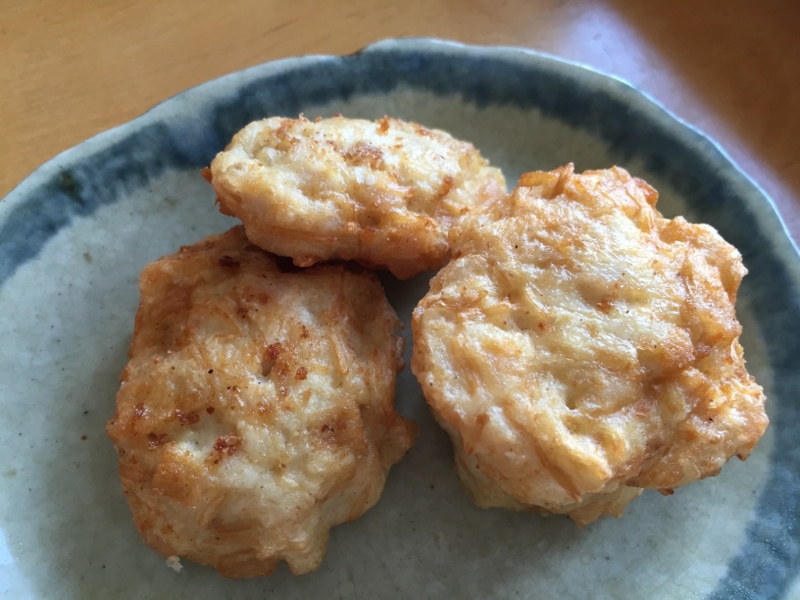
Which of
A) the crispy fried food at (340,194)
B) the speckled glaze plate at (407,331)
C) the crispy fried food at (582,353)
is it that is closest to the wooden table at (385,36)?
the speckled glaze plate at (407,331)

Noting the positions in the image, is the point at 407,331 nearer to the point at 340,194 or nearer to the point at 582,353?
the point at 340,194

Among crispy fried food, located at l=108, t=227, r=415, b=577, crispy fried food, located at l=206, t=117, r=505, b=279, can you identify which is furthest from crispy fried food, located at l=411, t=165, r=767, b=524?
crispy fried food, located at l=108, t=227, r=415, b=577

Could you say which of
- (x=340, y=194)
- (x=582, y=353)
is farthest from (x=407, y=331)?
(x=582, y=353)

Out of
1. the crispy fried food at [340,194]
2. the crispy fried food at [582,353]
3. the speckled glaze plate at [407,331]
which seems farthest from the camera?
the speckled glaze plate at [407,331]

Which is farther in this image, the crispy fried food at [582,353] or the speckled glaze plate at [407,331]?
the speckled glaze plate at [407,331]

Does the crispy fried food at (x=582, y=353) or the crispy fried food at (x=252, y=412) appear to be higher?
the crispy fried food at (x=582, y=353)

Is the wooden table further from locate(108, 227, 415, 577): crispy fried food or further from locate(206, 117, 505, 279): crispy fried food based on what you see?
locate(108, 227, 415, 577): crispy fried food

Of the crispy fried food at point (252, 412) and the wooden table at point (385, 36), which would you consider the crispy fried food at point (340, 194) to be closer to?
the crispy fried food at point (252, 412)
